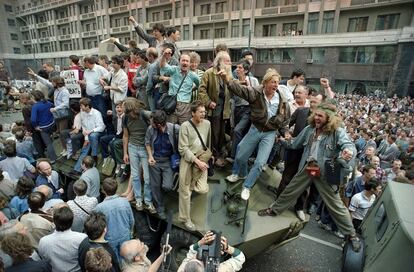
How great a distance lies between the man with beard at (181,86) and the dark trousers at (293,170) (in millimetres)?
1952

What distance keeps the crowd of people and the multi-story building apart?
22596 millimetres

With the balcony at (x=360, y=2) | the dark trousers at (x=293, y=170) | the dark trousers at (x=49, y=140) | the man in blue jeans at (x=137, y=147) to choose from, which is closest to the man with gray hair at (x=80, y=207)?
the man in blue jeans at (x=137, y=147)

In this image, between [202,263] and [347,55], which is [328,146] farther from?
[347,55]

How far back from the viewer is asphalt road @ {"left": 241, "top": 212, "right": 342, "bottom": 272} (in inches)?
199

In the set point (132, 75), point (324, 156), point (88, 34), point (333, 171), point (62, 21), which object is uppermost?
point (62, 21)

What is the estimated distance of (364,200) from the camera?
5359 millimetres

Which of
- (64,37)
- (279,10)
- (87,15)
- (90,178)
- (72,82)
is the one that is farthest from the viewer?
(64,37)

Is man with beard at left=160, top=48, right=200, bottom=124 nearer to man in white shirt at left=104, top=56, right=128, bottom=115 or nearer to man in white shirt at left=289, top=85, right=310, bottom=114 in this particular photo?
man in white shirt at left=104, top=56, right=128, bottom=115

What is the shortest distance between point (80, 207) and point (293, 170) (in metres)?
3.54

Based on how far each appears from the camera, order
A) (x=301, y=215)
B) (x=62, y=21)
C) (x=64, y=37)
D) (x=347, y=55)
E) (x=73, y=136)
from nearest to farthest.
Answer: (x=301, y=215)
(x=73, y=136)
(x=347, y=55)
(x=62, y=21)
(x=64, y=37)

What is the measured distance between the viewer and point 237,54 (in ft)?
105

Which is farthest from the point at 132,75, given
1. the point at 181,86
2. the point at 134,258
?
the point at 134,258

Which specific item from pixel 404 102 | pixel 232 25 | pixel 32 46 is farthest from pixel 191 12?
pixel 32 46

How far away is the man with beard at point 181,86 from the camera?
4965 mm
